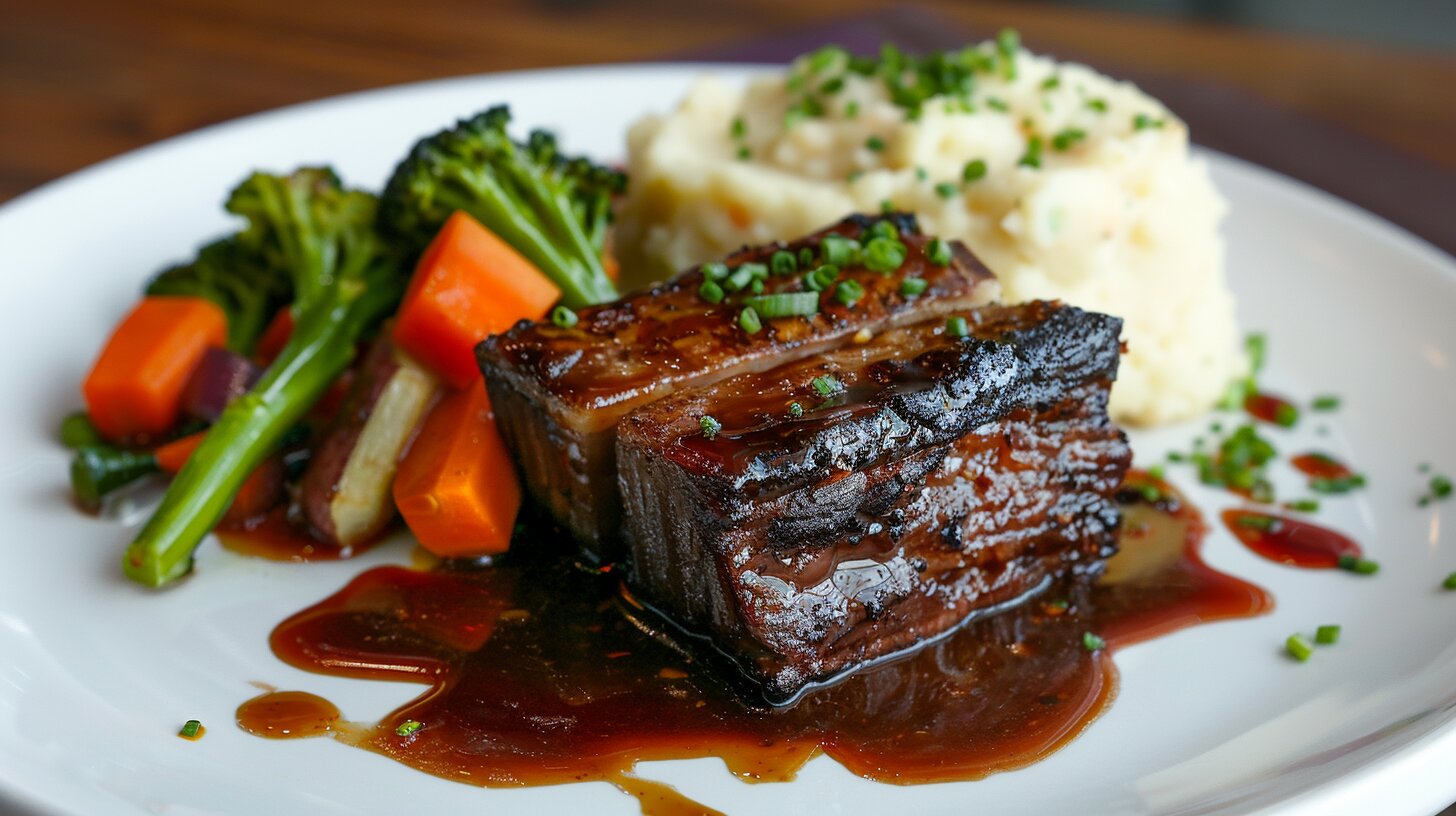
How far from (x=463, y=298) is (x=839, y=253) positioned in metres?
1.22

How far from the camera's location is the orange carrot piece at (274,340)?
473cm

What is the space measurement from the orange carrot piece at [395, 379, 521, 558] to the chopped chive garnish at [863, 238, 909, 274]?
126 centimetres

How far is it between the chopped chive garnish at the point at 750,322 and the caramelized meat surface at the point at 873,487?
0.57 feet

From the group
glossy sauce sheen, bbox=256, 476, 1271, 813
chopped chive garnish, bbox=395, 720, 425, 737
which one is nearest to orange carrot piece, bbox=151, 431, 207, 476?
glossy sauce sheen, bbox=256, 476, 1271, 813

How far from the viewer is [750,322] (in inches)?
143

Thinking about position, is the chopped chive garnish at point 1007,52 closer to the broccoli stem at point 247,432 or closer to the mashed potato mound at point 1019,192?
the mashed potato mound at point 1019,192

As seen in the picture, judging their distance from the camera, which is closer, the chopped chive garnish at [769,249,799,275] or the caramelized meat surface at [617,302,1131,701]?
the caramelized meat surface at [617,302,1131,701]

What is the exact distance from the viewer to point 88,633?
3.47 metres

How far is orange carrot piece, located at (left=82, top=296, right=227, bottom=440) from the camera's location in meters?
4.34

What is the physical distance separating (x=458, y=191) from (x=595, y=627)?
5.54ft

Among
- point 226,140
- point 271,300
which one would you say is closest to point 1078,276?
point 271,300

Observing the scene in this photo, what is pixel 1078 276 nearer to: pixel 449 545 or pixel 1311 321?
pixel 1311 321

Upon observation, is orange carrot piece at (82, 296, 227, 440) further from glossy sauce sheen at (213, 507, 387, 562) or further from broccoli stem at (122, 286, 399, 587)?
glossy sauce sheen at (213, 507, 387, 562)

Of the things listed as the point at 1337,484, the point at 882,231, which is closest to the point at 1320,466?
the point at 1337,484
